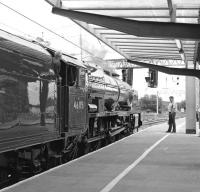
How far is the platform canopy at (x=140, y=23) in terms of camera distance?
9.00 meters

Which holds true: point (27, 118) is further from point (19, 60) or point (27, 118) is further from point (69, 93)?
point (69, 93)

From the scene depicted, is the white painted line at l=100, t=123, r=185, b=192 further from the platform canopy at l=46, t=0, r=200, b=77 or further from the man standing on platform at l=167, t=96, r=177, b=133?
the man standing on platform at l=167, t=96, r=177, b=133

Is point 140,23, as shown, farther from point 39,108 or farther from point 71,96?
point 71,96

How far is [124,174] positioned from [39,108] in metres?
2.15

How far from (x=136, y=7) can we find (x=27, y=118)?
8.55 metres

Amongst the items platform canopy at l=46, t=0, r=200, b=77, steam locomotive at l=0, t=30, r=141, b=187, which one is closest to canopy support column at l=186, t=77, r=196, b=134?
platform canopy at l=46, t=0, r=200, b=77

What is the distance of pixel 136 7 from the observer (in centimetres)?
1573

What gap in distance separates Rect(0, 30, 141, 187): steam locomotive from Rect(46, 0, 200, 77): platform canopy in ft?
4.75

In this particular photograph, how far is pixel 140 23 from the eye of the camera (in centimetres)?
896

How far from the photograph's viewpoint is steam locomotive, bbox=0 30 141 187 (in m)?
7.59

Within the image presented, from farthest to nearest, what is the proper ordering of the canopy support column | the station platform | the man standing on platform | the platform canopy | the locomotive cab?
1. the man standing on platform
2. the canopy support column
3. the locomotive cab
4. the platform canopy
5. the station platform

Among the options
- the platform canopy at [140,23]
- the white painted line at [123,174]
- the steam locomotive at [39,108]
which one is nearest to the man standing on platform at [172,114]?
the platform canopy at [140,23]

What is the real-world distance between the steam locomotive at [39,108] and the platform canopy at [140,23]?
145 cm

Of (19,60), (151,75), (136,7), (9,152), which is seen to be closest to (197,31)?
(19,60)
